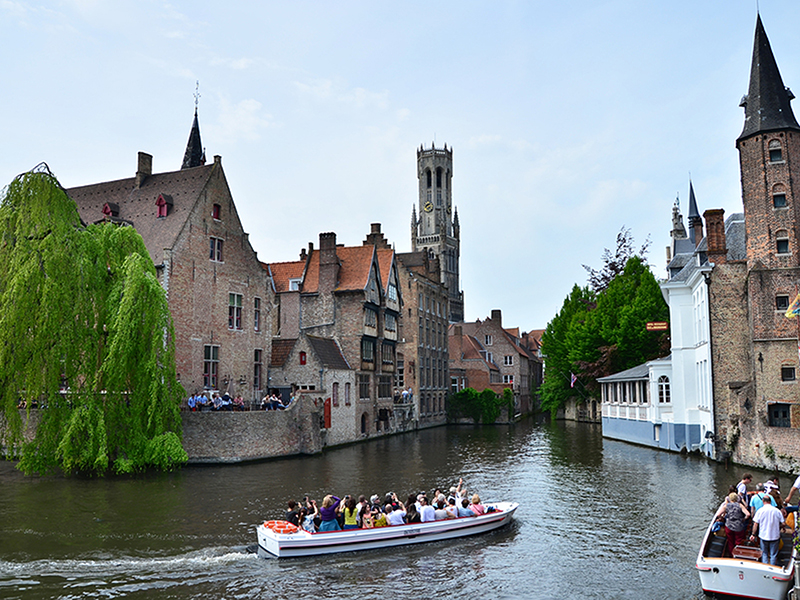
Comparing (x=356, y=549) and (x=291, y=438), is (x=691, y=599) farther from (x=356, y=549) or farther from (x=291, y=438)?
(x=291, y=438)

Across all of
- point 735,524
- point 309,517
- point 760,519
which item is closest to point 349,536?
point 309,517

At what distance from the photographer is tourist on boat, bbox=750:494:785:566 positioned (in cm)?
1214

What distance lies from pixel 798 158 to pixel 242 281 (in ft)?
98.9

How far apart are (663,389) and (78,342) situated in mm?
30627

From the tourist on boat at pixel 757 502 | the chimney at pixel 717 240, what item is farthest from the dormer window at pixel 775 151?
the tourist on boat at pixel 757 502

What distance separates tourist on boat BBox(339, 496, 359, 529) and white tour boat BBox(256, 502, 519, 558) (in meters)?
0.50

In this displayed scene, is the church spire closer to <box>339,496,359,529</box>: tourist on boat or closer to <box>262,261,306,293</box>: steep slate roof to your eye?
<box>262,261,306,293</box>: steep slate roof

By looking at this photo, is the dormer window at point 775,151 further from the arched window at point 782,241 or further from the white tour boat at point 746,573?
the white tour boat at point 746,573

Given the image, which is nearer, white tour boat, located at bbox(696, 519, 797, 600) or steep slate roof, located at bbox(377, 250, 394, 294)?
white tour boat, located at bbox(696, 519, 797, 600)

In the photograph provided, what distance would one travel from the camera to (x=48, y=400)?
84.8 feet

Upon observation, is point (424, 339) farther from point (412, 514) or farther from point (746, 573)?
point (746, 573)

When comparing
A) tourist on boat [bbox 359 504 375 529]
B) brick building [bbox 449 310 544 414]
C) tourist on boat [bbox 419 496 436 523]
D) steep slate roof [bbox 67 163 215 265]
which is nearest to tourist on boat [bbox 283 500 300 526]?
tourist on boat [bbox 359 504 375 529]

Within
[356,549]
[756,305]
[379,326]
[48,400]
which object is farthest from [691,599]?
[379,326]

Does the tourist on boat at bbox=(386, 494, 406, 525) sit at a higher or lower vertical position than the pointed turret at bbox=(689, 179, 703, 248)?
lower
